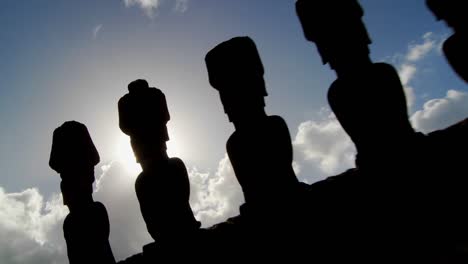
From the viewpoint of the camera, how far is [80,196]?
30.7ft

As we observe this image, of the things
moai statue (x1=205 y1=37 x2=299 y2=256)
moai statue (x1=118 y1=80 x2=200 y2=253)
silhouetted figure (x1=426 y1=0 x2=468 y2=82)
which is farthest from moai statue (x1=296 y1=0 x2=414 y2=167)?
moai statue (x1=118 y1=80 x2=200 y2=253)

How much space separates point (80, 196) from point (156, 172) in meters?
2.70

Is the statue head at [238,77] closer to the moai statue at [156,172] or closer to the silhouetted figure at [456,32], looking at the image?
the moai statue at [156,172]

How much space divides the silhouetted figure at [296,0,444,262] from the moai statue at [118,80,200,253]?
2792 mm

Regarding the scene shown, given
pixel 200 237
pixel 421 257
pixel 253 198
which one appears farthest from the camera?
pixel 200 237

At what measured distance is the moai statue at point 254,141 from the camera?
5875 mm

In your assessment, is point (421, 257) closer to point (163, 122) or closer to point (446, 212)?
point (446, 212)

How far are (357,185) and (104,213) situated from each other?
19.2 feet

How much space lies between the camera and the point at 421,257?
160 inches

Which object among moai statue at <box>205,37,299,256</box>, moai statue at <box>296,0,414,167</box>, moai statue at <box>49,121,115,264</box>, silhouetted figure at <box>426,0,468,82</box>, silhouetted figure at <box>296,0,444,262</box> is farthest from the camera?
moai statue at <box>49,121,115,264</box>

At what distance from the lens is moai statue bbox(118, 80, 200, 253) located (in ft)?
23.8

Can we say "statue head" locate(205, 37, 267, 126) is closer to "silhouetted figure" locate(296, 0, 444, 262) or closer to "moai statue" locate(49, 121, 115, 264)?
"silhouetted figure" locate(296, 0, 444, 262)

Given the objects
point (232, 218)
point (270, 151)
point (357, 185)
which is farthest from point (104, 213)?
point (357, 185)

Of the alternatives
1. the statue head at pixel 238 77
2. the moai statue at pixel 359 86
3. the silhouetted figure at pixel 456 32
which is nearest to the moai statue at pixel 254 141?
the statue head at pixel 238 77
